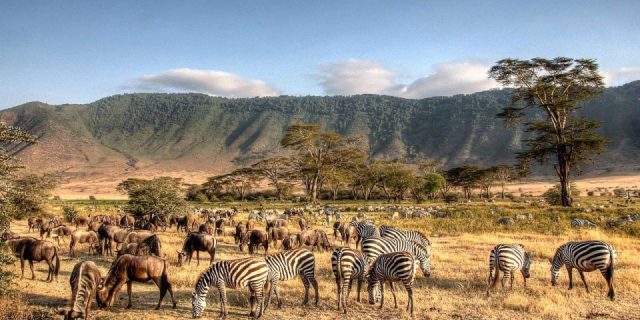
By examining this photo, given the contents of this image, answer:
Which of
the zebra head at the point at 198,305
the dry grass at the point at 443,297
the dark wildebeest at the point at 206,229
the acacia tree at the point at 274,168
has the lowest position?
the dry grass at the point at 443,297

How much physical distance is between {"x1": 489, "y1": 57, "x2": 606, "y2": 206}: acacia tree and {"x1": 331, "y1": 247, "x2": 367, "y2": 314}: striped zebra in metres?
31.4

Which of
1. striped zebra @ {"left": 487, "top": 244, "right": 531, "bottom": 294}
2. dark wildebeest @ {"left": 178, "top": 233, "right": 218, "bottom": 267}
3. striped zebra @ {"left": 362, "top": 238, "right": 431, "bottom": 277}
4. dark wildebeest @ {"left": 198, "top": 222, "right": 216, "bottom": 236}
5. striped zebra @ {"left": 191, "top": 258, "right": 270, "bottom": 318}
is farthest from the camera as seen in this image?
dark wildebeest @ {"left": 198, "top": 222, "right": 216, "bottom": 236}

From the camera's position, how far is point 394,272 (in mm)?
11023

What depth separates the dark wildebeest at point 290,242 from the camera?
746 inches

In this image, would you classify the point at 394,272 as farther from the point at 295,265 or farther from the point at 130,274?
the point at 130,274

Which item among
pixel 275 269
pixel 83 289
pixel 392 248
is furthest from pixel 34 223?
pixel 392 248

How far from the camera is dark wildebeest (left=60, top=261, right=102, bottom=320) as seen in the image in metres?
9.73

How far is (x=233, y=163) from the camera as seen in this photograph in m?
178

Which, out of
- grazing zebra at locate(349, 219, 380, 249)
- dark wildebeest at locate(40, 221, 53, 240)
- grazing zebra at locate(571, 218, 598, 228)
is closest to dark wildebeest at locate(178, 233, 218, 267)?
grazing zebra at locate(349, 219, 380, 249)

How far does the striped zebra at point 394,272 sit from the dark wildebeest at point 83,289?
22.4 feet

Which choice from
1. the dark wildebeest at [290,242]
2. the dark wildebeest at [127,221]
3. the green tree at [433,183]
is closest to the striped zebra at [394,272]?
the dark wildebeest at [290,242]

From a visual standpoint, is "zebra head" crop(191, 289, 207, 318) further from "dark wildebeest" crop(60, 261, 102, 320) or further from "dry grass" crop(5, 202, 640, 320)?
"dark wildebeest" crop(60, 261, 102, 320)

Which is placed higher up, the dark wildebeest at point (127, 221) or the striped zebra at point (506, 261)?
the striped zebra at point (506, 261)

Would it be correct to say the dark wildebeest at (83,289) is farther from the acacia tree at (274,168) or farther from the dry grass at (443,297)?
the acacia tree at (274,168)
